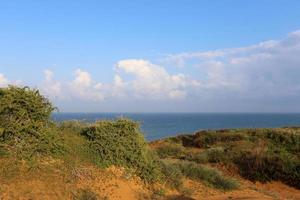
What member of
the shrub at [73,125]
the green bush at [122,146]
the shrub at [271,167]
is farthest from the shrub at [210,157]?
the shrub at [73,125]

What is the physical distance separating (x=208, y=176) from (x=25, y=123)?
8.15 metres

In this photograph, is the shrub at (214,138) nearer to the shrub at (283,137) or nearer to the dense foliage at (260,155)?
the dense foliage at (260,155)

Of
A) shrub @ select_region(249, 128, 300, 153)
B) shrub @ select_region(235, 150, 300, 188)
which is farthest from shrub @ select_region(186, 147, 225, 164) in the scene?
shrub @ select_region(249, 128, 300, 153)

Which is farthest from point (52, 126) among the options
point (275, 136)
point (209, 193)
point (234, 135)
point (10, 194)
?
point (234, 135)

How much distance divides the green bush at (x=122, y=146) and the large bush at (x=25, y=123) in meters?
1.62

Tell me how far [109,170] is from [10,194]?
3.78 m

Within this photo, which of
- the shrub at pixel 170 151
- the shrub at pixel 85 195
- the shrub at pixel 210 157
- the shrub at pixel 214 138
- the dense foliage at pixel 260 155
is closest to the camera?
the shrub at pixel 85 195

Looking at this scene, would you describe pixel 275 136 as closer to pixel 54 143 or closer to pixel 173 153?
pixel 173 153

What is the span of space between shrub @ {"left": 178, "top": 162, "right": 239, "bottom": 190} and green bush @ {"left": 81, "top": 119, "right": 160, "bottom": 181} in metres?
2.61

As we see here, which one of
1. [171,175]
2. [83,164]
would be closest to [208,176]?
[171,175]

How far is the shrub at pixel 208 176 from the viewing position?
1914 centimetres

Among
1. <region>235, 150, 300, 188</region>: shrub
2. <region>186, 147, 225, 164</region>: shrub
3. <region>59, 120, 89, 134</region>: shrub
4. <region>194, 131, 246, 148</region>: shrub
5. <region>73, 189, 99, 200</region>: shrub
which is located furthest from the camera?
<region>194, 131, 246, 148</region>: shrub

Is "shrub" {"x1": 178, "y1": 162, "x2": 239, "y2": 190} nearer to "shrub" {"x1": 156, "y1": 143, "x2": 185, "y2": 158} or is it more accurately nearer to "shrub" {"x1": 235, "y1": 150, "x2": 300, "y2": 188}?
"shrub" {"x1": 235, "y1": 150, "x2": 300, "y2": 188}

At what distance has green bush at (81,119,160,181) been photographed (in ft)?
53.2
